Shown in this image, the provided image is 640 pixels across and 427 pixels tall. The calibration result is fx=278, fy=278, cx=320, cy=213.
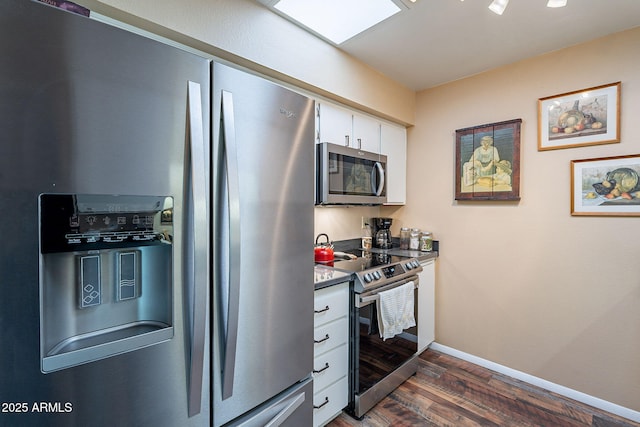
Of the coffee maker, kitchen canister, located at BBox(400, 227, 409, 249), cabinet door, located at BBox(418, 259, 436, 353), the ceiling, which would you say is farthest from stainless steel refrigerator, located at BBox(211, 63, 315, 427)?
kitchen canister, located at BBox(400, 227, 409, 249)

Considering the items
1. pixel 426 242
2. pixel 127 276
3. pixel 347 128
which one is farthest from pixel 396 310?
pixel 127 276

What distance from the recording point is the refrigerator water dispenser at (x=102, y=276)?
0.71m

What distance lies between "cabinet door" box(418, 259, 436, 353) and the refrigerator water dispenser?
2.11m

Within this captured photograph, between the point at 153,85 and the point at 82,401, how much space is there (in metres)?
0.87

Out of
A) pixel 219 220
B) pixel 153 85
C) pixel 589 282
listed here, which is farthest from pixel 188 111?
pixel 589 282

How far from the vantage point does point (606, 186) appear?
1910 mm

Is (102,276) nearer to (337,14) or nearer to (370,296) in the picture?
(370,296)

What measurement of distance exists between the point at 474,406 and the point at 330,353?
116 cm

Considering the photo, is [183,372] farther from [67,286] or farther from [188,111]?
[188,111]

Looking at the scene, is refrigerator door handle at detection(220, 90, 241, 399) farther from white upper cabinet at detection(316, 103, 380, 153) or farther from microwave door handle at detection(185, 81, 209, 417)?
white upper cabinet at detection(316, 103, 380, 153)

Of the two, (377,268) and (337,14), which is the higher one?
(337,14)

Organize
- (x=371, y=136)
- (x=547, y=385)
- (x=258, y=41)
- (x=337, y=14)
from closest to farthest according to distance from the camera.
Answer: (x=258, y=41), (x=337, y=14), (x=547, y=385), (x=371, y=136)

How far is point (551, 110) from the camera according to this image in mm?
2125

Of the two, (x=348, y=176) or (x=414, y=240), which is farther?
(x=414, y=240)
